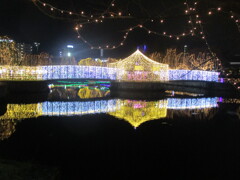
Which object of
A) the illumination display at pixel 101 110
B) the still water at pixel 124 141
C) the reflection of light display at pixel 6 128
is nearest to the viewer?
the still water at pixel 124 141

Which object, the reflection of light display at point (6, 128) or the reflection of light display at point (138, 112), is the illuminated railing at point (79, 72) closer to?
the reflection of light display at point (138, 112)

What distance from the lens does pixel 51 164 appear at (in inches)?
254

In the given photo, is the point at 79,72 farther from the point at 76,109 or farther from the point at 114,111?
the point at 114,111

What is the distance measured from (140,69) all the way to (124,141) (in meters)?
14.3

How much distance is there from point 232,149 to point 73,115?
7.55 metres

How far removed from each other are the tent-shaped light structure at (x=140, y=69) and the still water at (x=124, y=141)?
8.25 meters

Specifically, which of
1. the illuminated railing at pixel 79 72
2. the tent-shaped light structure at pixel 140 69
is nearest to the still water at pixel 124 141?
the tent-shaped light structure at pixel 140 69

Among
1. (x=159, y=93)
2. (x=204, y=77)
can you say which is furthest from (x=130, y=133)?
(x=204, y=77)

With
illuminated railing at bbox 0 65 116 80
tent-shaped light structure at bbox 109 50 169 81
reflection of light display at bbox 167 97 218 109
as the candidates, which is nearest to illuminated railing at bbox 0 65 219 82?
illuminated railing at bbox 0 65 116 80

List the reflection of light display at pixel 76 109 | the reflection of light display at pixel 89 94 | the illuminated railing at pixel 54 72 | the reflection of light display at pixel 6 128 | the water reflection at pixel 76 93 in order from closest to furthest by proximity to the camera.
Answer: the reflection of light display at pixel 6 128 < the reflection of light display at pixel 76 109 < the water reflection at pixel 76 93 < the reflection of light display at pixel 89 94 < the illuminated railing at pixel 54 72

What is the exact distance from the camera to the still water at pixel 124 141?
629cm

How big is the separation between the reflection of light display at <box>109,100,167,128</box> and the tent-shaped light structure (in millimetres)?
6183

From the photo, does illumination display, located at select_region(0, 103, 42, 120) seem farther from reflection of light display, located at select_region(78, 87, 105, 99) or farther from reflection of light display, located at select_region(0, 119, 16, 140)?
reflection of light display, located at select_region(78, 87, 105, 99)

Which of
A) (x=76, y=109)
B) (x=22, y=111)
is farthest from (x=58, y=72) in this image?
(x=22, y=111)
